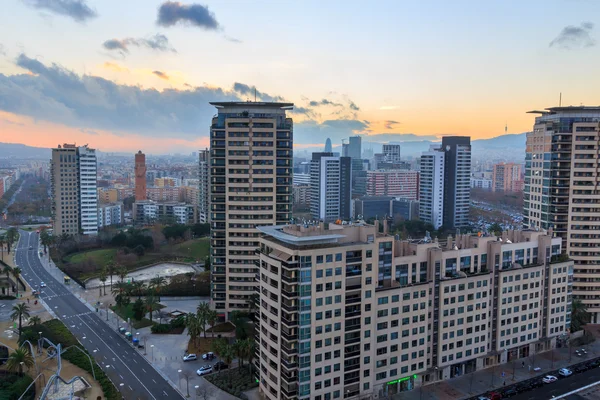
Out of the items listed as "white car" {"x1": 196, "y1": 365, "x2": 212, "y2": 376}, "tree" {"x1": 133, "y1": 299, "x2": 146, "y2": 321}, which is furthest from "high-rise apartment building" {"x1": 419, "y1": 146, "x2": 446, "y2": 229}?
"white car" {"x1": 196, "y1": 365, "x2": 212, "y2": 376}

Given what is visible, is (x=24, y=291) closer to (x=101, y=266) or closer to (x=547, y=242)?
(x=101, y=266)

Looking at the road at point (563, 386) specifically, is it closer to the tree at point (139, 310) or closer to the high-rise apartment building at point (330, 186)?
the tree at point (139, 310)

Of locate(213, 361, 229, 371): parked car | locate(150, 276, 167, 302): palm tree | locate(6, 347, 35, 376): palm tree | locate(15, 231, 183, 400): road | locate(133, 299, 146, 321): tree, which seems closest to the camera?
locate(15, 231, 183, 400): road

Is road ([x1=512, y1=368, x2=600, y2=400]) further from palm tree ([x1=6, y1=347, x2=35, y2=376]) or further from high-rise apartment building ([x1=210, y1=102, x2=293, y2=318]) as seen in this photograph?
palm tree ([x1=6, y1=347, x2=35, y2=376])

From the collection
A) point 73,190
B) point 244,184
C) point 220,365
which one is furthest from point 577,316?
point 73,190

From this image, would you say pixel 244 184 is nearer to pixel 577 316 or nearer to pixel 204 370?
pixel 204 370
